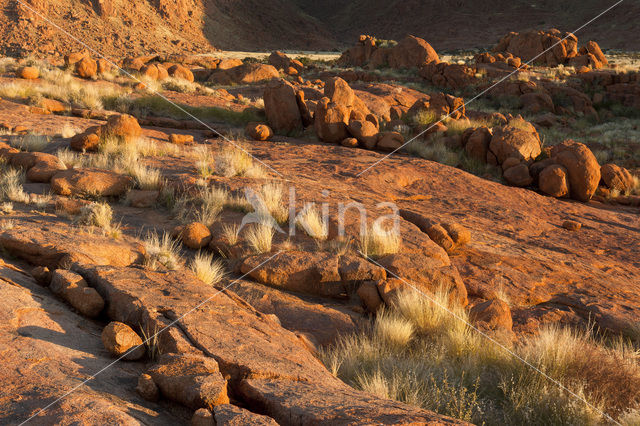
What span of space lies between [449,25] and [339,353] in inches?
2741

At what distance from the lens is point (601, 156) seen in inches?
630

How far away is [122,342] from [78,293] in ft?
2.99

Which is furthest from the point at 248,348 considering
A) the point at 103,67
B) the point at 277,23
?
the point at 277,23

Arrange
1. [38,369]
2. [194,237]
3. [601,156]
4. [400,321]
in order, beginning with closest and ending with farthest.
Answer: [38,369] < [400,321] < [194,237] < [601,156]

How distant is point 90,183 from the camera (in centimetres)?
729

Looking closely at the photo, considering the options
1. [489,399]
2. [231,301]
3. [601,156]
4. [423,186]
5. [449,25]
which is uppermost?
[449,25]

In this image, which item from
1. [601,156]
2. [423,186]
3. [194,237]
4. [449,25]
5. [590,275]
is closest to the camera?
[194,237]

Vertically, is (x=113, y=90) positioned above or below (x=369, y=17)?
below

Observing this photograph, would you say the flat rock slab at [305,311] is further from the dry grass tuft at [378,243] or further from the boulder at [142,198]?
the boulder at [142,198]

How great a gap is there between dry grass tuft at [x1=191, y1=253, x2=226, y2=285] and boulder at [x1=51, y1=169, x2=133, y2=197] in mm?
2447

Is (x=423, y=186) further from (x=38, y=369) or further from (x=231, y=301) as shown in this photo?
(x=38, y=369)

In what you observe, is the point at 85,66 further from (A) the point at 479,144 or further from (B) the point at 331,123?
(A) the point at 479,144

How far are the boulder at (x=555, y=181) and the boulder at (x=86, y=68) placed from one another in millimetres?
15537

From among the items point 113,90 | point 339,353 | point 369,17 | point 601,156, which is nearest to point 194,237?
point 339,353
